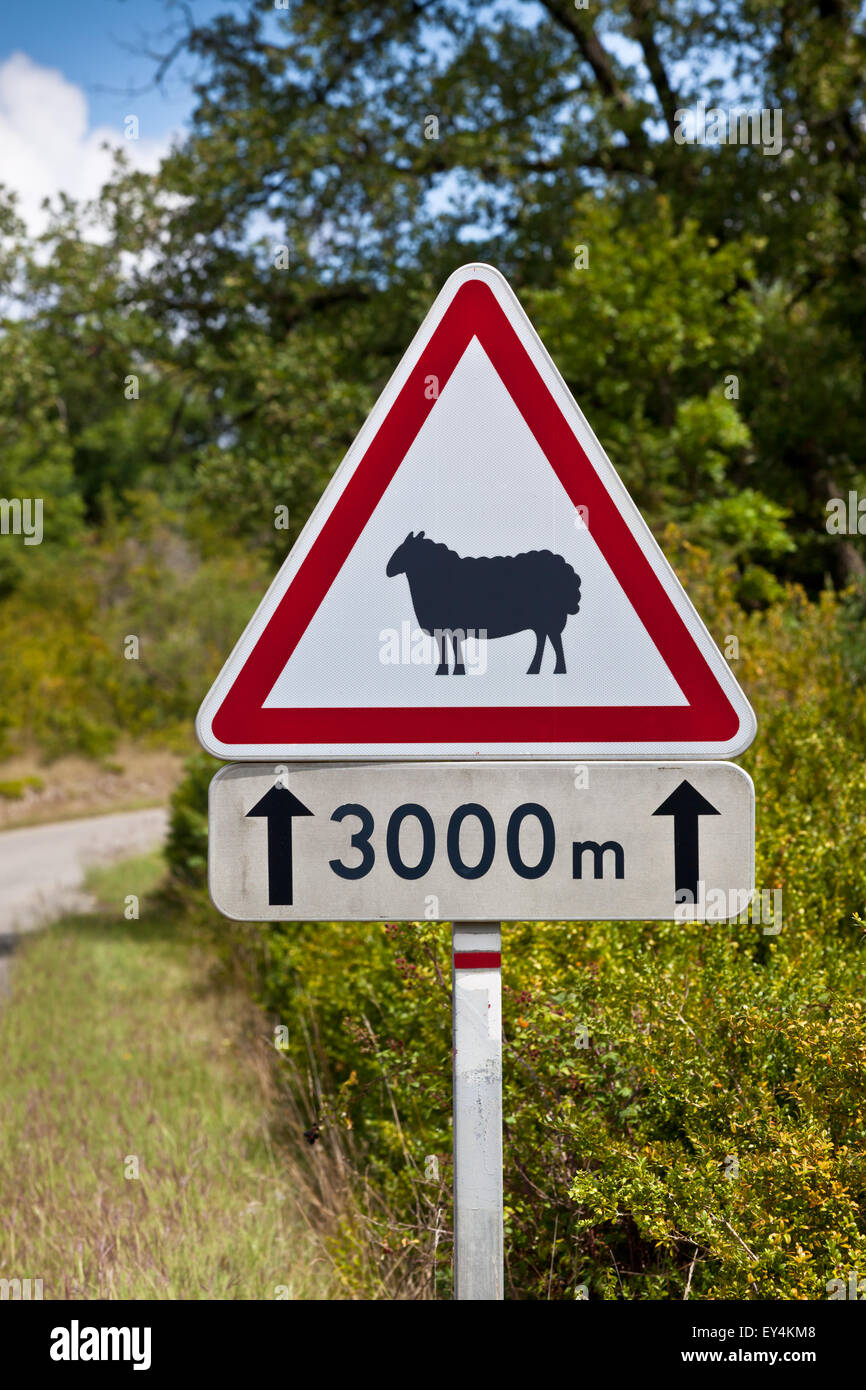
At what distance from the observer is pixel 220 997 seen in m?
6.26

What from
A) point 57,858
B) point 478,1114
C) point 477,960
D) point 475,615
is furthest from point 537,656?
point 57,858

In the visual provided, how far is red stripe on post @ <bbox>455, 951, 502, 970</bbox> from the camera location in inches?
64.0

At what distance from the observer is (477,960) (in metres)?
1.63

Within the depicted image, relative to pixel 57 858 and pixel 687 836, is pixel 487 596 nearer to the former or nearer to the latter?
pixel 687 836

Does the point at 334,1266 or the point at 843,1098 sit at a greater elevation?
the point at 843,1098

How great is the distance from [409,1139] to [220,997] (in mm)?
3678

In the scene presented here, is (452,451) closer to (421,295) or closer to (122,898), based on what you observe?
(421,295)

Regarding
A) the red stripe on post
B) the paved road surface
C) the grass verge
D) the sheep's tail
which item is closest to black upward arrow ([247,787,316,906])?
the red stripe on post

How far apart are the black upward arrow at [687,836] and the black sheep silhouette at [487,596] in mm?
269

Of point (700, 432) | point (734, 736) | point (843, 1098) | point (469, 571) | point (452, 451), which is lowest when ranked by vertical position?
point (843, 1098)

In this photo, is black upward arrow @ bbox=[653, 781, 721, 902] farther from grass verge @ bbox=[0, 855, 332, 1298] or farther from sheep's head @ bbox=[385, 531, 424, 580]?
grass verge @ bbox=[0, 855, 332, 1298]

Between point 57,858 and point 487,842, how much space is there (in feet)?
44.5
